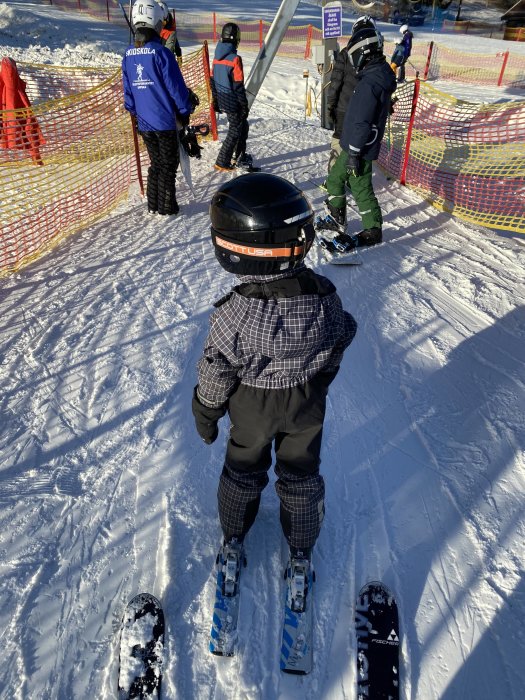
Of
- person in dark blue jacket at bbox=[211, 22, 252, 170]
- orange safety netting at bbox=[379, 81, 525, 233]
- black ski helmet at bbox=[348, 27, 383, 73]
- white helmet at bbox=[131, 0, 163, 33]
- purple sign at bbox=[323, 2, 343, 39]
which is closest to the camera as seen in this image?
black ski helmet at bbox=[348, 27, 383, 73]

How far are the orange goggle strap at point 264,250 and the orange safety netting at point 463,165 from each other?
4.91m

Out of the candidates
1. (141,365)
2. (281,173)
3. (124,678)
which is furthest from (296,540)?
(281,173)

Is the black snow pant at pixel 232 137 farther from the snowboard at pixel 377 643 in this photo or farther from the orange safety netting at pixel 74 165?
the snowboard at pixel 377 643

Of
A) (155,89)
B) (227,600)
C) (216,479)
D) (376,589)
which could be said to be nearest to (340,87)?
(155,89)

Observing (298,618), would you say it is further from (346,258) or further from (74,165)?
(74,165)

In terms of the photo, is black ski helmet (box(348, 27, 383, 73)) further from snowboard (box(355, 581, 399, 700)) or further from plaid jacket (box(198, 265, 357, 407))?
snowboard (box(355, 581, 399, 700))

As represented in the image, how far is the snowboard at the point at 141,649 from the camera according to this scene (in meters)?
1.90

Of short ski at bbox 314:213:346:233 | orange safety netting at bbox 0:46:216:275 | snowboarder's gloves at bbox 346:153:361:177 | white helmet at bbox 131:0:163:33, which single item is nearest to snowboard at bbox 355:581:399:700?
snowboarder's gloves at bbox 346:153:361:177

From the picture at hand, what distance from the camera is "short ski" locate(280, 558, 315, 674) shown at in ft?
6.56

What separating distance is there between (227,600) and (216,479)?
2.42ft

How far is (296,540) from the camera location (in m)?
2.21

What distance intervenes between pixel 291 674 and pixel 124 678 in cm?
70

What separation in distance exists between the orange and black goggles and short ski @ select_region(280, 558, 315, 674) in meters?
1.46

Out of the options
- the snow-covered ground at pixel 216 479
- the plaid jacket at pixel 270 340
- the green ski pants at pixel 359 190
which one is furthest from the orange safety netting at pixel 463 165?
the plaid jacket at pixel 270 340
